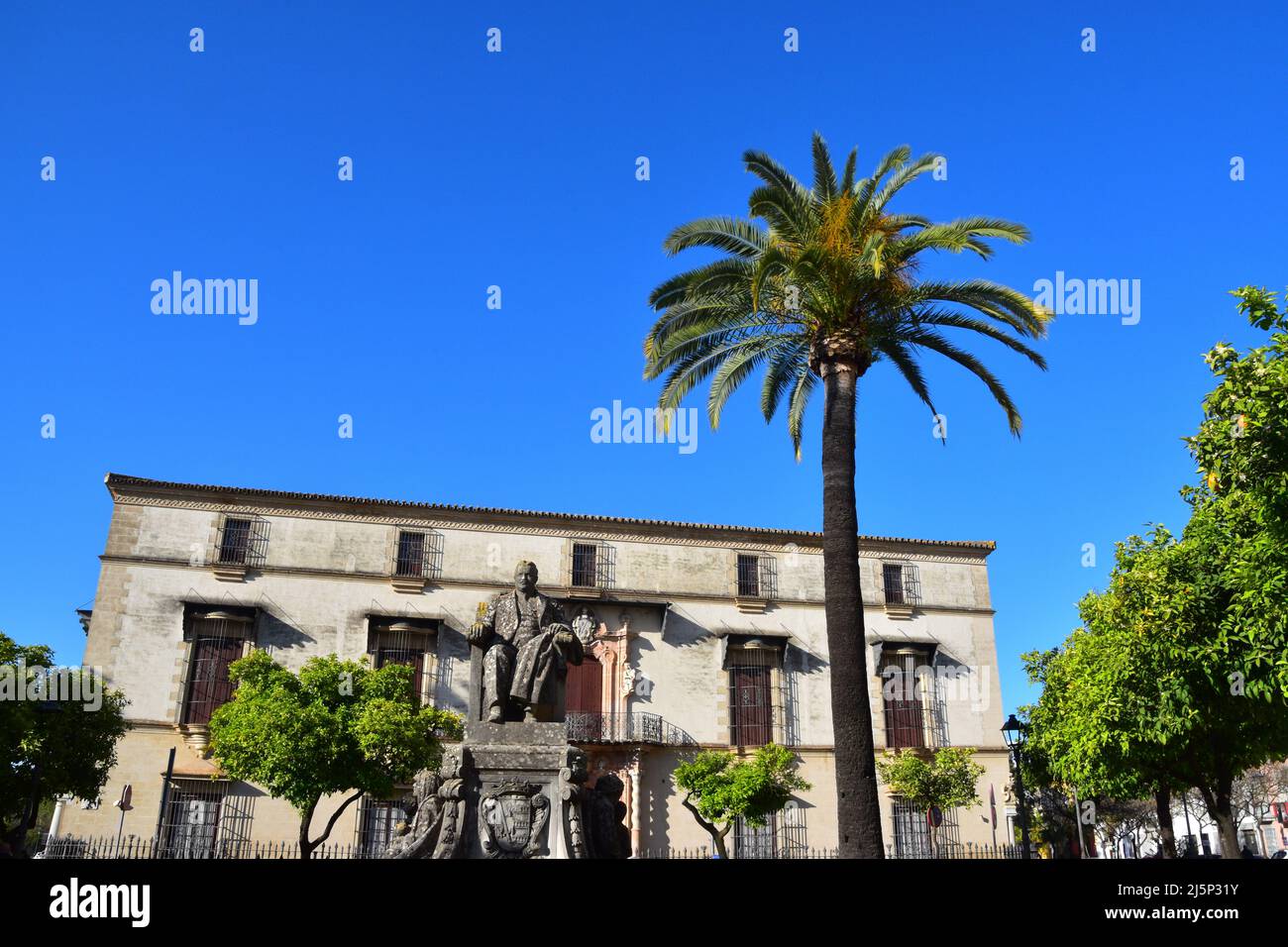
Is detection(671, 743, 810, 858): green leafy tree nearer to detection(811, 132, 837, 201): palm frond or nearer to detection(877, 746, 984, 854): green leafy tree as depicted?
detection(877, 746, 984, 854): green leafy tree

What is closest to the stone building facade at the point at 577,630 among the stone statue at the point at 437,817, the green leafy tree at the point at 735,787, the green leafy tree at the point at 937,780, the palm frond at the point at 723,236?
the green leafy tree at the point at 937,780

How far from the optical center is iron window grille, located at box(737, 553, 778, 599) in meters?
31.4

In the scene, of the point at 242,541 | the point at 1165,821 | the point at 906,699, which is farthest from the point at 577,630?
the point at 1165,821

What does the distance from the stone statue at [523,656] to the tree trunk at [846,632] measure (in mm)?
4087

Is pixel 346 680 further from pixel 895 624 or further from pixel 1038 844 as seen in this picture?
pixel 1038 844

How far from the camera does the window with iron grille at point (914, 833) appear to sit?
29219 millimetres

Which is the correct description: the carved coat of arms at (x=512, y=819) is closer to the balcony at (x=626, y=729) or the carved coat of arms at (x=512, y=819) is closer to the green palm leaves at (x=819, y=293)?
the green palm leaves at (x=819, y=293)

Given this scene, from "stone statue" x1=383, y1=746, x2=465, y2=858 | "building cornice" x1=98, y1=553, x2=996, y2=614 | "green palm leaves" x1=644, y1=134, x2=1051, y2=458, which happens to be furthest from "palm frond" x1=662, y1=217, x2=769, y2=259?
"building cornice" x1=98, y1=553, x2=996, y2=614

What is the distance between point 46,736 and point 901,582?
82.7 ft

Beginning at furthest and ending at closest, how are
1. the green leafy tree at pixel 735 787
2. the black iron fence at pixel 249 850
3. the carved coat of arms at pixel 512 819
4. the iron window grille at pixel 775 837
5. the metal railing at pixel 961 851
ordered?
the metal railing at pixel 961 851, the iron window grille at pixel 775 837, the green leafy tree at pixel 735 787, the black iron fence at pixel 249 850, the carved coat of arms at pixel 512 819

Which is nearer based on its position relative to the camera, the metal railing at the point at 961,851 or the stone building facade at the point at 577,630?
the stone building facade at the point at 577,630

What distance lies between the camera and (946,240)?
14094 mm
